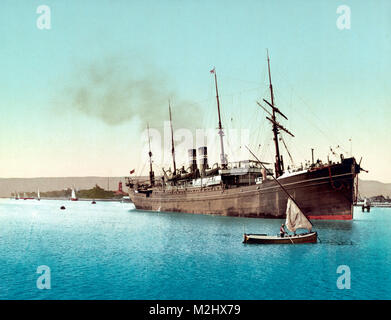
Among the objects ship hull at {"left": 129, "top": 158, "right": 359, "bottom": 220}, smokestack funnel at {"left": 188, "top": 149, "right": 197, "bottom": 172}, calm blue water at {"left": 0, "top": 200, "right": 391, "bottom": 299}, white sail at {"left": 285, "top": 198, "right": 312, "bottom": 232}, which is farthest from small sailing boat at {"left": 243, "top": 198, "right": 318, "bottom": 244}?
smokestack funnel at {"left": 188, "top": 149, "right": 197, "bottom": 172}

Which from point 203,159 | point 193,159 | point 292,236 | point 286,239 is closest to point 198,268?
point 286,239

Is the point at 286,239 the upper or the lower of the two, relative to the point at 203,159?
lower

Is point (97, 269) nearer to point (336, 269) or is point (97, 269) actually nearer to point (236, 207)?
point (336, 269)

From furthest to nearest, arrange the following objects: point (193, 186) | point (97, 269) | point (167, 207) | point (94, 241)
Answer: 1. point (167, 207)
2. point (193, 186)
3. point (94, 241)
4. point (97, 269)

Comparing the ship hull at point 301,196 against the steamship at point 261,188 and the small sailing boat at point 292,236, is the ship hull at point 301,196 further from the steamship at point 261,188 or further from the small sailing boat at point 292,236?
the small sailing boat at point 292,236

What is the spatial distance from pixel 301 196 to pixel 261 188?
660 centimetres

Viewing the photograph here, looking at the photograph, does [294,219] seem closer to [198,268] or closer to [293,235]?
[293,235]

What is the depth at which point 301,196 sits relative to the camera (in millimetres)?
48281

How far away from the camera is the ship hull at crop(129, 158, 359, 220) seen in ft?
150

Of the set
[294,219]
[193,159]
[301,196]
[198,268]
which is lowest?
[198,268]

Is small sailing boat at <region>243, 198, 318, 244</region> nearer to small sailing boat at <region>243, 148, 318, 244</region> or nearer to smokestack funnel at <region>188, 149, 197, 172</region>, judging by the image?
small sailing boat at <region>243, 148, 318, 244</region>

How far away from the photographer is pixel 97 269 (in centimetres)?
2520

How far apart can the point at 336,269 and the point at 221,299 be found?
9377mm
